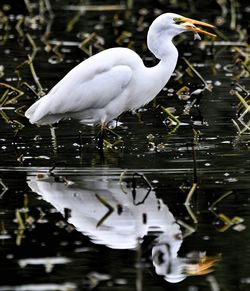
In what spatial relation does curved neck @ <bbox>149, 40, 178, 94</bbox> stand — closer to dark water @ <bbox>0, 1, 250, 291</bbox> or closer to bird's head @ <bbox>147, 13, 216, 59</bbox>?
bird's head @ <bbox>147, 13, 216, 59</bbox>

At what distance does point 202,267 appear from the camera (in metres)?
7.29

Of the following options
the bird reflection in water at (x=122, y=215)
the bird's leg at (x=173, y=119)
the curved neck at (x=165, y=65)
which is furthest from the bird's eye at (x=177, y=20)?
the bird reflection in water at (x=122, y=215)

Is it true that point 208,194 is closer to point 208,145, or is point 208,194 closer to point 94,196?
point 94,196

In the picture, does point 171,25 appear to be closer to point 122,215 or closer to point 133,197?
point 133,197

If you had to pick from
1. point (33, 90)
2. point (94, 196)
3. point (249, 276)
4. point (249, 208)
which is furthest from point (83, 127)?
point (249, 276)

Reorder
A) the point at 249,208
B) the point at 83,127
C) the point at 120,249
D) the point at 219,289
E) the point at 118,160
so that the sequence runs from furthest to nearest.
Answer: the point at 83,127
the point at 118,160
the point at 249,208
the point at 120,249
the point at 219,289

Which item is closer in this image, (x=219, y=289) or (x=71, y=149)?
(x=219, y=289)

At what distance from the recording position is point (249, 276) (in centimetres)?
710

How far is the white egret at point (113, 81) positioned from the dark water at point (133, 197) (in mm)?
393

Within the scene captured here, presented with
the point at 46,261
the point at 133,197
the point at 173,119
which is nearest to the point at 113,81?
the point at 173,119

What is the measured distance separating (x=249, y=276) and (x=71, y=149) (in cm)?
412

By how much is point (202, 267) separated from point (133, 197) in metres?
1.87

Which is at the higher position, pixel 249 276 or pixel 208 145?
pixel 208 145

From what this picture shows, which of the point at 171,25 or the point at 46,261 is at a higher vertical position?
the point at 171,25
